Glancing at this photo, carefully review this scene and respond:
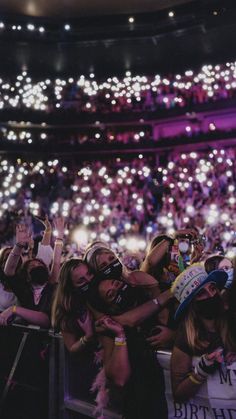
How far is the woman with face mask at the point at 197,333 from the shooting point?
267 centimetres

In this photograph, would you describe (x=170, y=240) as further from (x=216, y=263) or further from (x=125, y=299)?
(x=125, y=299)

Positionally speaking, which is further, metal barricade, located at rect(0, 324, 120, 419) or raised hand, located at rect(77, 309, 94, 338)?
metal barricade, located at rect(0, 324, 120, 419)

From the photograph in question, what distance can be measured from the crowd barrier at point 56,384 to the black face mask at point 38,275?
0.47m

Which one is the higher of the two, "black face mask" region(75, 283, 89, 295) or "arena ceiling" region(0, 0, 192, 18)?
"arena ceiling" region(0, 0, 192, 18)

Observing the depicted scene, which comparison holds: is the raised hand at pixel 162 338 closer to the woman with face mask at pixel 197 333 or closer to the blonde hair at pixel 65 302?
the woman with face mask at pixel 197 333

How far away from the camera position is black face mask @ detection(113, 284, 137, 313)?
3.14 meters

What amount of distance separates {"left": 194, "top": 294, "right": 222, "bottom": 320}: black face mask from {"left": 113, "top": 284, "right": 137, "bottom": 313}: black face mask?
0.55 metres

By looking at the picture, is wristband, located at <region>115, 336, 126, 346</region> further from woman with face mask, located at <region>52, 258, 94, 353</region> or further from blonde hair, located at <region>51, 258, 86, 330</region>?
blonde hair, located at <region>51, 258, 86, 330</region>

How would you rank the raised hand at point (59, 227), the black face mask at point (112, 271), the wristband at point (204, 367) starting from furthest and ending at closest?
the raised hand at point (59, 227) < the black face mask at point (112, 271) < the wristband at point (204, 367)

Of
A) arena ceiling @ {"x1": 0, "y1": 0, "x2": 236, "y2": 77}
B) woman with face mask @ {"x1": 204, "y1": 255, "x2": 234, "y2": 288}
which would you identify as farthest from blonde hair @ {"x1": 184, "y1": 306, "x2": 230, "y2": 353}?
arena ceiling @ {"x1": 0, "y1": 0, "x2": 236, "y2": 77}

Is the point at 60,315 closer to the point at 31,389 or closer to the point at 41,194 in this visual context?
the point at 31,389

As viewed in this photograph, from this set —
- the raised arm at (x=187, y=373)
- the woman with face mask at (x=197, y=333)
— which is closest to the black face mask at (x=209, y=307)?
the woman with face mask at (x=197, y=333)

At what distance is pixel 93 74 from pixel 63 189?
1474 centimetres

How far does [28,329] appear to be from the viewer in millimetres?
3955
